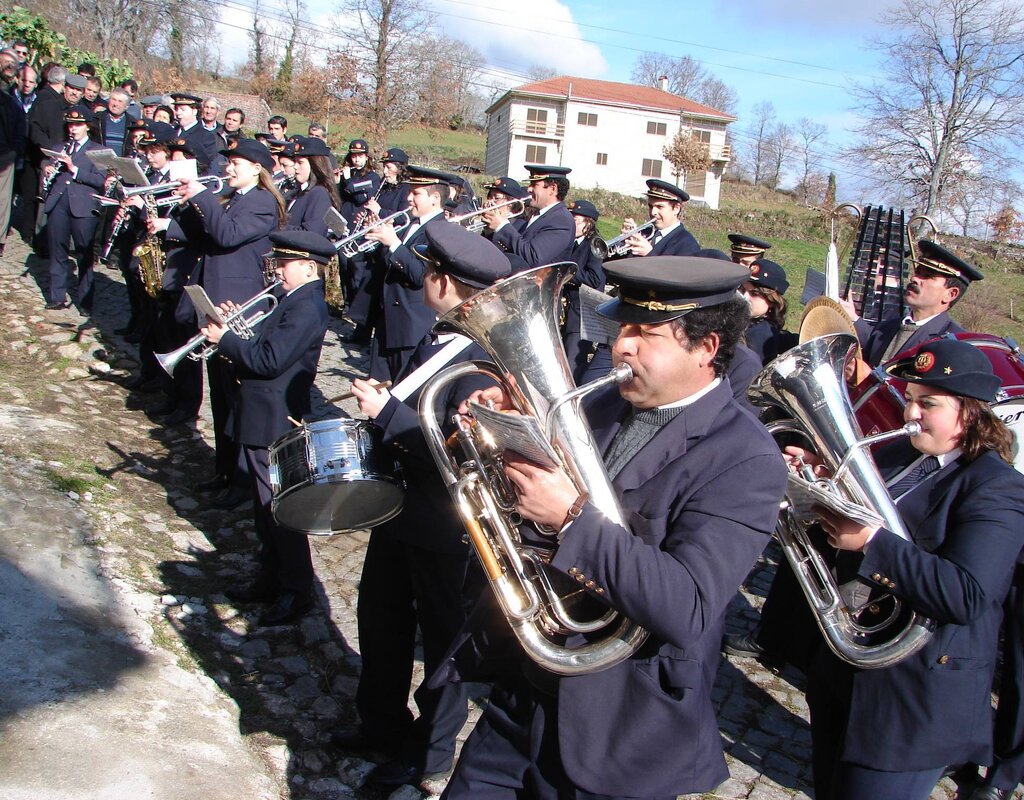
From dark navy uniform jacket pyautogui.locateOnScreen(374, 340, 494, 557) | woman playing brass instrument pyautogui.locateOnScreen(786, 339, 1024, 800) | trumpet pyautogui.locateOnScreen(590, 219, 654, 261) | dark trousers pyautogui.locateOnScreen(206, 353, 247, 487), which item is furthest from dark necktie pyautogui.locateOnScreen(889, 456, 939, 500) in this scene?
trumpet pyautogui.locateOnScreen(590, 219, 654, 261)

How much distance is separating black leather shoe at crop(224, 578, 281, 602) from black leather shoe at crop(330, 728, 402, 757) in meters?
1.29

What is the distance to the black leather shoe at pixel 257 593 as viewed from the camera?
4793 mm

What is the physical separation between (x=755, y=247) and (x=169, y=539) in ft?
15.6

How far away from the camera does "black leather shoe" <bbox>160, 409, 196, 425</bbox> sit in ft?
24.4

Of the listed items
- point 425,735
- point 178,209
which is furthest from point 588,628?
point 178,209

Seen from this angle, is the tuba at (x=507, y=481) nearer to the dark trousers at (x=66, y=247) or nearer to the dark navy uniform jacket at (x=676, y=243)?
the dark navy uniform jacket at (x=676, y=243)

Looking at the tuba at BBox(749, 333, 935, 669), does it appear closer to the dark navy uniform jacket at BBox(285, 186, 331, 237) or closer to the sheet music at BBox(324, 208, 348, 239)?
the sheet music at BBox(324, 208, 348, 239)

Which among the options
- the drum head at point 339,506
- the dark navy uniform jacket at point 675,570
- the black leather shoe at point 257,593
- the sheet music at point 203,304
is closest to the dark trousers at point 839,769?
the dark navy uniform jacket at point 675,570

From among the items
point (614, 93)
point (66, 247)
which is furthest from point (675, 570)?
point (614, 93)

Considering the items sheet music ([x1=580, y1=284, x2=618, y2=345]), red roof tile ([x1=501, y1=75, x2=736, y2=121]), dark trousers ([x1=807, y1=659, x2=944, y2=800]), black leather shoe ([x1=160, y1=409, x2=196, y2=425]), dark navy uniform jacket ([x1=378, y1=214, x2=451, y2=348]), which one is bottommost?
black leather shoe ([x1=160, y1=409, x2=196, y2=425])

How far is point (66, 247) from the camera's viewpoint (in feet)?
32.8

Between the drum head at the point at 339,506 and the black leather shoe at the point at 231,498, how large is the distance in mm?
2805

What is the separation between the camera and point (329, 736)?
12.5 ft

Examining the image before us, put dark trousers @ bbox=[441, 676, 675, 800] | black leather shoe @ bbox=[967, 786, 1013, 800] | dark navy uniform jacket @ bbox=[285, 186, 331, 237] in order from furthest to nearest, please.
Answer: dark navy uniform jacket @ bbox=[285, 186, 331, 237] → black leather shoe @ bbox=[967, 786, 1013, 800] → dark trousers @ bbox=[441, 676, 675, 800]
